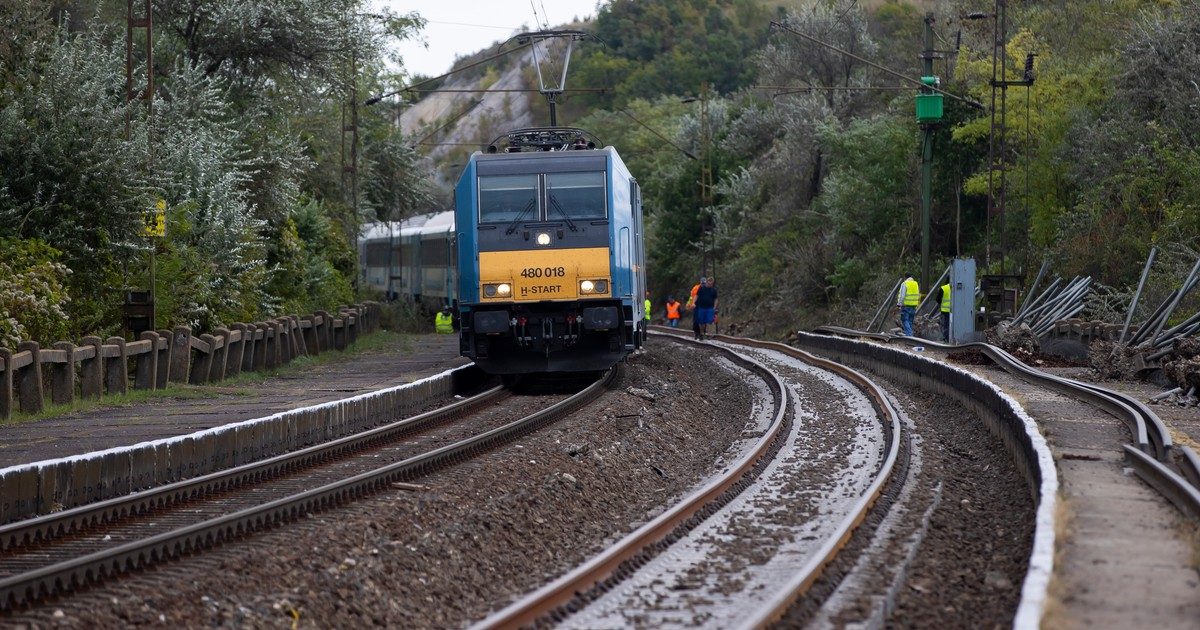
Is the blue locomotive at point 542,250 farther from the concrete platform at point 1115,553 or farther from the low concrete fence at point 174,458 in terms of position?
the concrete platform at point 1115,553

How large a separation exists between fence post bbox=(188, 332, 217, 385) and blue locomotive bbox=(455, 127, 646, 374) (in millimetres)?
3877

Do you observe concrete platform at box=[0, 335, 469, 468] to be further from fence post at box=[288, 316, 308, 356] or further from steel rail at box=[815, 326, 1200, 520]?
steel rail at box=[815, 326, 1200, 520]

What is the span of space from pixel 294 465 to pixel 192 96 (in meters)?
18.4

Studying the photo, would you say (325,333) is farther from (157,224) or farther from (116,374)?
(116,374)

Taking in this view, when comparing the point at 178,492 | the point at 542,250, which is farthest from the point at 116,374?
the point at 178,492

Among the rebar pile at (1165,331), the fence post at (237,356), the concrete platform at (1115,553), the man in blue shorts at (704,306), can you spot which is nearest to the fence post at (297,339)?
the fence post at (237,356)

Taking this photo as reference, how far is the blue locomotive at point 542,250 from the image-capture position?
19.0m

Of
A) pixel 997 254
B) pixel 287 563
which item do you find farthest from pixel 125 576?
pixel 997 254

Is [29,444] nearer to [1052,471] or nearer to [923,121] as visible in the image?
[1052,471]

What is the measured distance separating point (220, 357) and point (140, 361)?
244cm

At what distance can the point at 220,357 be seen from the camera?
20.8 metres

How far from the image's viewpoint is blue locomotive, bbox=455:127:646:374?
19.0m

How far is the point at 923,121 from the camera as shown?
30.0 metres

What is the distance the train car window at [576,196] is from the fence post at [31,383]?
706 centimetres
